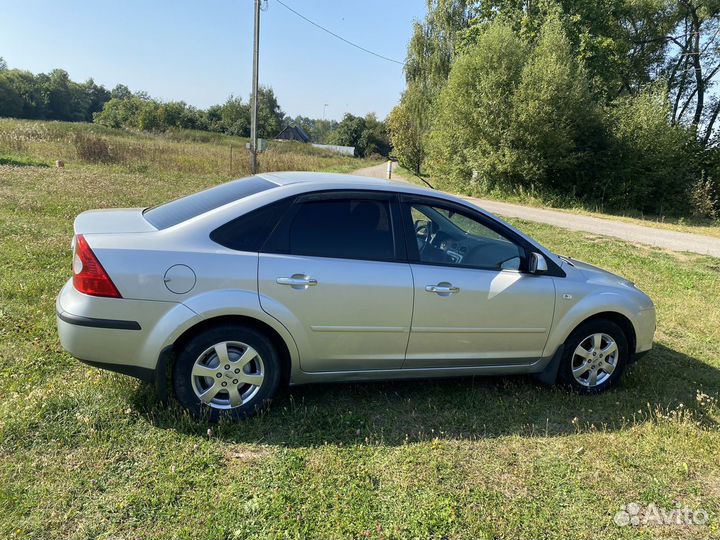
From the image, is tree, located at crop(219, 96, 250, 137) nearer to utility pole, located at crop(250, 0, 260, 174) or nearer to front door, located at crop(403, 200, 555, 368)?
utility pole, located at crop(250, 0, 260, 174)

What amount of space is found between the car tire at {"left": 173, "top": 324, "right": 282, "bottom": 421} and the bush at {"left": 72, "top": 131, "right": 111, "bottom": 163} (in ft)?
63.7

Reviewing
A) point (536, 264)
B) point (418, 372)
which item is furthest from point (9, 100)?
point (536, 264)

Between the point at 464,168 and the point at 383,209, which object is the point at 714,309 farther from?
the point at 464,168

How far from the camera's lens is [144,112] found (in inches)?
2488

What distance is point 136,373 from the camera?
3027mm

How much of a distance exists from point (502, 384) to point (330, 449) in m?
1.81

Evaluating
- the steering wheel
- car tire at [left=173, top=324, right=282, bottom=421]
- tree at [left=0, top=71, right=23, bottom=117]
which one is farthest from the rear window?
tree at [left=0, top=71, right=23, bottom=117]

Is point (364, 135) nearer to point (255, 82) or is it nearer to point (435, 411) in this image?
point (255, 82)

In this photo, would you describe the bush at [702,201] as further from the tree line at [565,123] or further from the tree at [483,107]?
the tree at [483,107]

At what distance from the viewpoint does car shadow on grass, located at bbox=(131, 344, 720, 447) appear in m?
3.20

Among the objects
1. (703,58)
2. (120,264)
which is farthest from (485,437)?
(703,58)

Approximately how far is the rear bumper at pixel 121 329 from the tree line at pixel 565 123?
67.6 feet

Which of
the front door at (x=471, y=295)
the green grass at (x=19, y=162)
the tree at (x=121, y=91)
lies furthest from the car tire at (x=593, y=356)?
the tree at (x=121, y=91)

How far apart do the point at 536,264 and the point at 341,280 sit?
1.56 m
